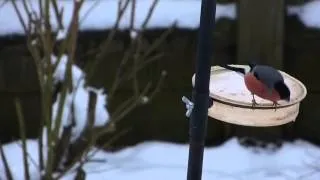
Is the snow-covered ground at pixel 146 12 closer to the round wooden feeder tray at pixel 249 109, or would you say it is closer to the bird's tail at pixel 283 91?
the round wooden feeder tray at pixel 249 109

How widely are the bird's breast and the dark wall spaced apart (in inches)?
68.5

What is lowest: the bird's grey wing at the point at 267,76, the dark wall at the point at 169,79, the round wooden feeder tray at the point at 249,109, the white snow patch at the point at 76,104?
the dark wall at the point at 169,79

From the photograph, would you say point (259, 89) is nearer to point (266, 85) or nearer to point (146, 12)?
point (266, 85)

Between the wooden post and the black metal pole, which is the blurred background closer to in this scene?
the wooden post

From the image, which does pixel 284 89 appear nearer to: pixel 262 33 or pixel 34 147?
pixel 262 33

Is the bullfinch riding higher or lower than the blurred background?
higher

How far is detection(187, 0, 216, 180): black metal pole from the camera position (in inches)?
70.2

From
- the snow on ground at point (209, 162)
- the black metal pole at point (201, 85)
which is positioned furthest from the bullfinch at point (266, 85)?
the snow on ground at point (209, 162)

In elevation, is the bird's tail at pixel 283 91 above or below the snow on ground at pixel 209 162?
above

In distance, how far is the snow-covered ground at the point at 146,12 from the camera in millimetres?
3627

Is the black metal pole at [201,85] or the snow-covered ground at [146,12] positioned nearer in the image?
the black metal pole at [201,85]

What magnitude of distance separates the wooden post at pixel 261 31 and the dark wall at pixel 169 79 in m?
0.06

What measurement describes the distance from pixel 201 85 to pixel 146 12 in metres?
1.91

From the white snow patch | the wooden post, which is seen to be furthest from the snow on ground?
the white snow patch
